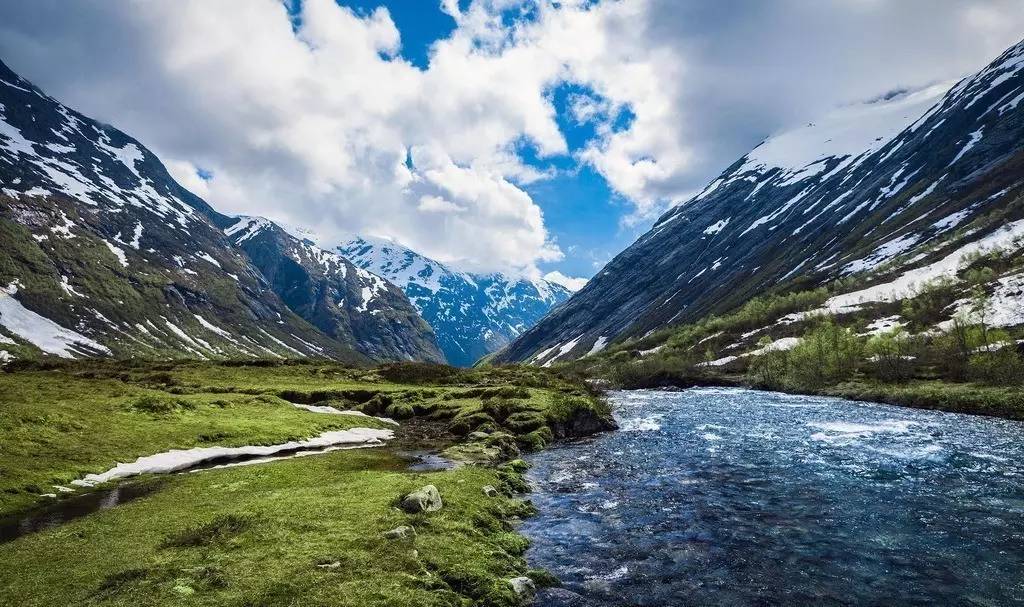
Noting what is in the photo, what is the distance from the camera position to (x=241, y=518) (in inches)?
799

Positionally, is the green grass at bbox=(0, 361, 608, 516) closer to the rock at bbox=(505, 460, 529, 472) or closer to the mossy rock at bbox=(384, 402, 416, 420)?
the mossy rock at bbox=(384, 402, 416, 420)

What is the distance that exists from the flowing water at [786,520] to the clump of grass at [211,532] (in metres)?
11.6

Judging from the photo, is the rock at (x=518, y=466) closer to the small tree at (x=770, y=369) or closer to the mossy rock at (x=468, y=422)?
the mossy rock at (x=468, y=422)

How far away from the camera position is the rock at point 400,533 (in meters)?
19.7

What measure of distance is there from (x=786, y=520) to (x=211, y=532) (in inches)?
1035

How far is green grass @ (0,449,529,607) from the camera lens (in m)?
14.9

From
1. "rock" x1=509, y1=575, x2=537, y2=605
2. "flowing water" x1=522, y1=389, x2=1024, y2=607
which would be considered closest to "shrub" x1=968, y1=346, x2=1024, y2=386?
"flowing water" x1=522, y1=389, x2=1024, y2=607

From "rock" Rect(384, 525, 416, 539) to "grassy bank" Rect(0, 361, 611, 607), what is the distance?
0.24m

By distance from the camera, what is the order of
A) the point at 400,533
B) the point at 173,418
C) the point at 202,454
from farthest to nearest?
the point at 173,418 → the point at 202,454 → the point at 400,533

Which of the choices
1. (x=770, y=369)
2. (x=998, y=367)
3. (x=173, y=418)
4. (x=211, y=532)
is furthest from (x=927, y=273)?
(x=211, y=532)

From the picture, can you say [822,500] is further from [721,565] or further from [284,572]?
[284,572]

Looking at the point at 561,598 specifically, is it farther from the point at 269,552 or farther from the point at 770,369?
the point at 770,369

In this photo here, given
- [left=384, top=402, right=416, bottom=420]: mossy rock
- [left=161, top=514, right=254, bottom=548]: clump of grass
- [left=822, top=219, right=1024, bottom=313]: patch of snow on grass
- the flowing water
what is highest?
[left=822, top=219, right=1024, bottom=313]: patch of snow on grass

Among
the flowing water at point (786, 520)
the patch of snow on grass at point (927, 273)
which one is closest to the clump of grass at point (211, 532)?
the flowing water at point (786, 520)
